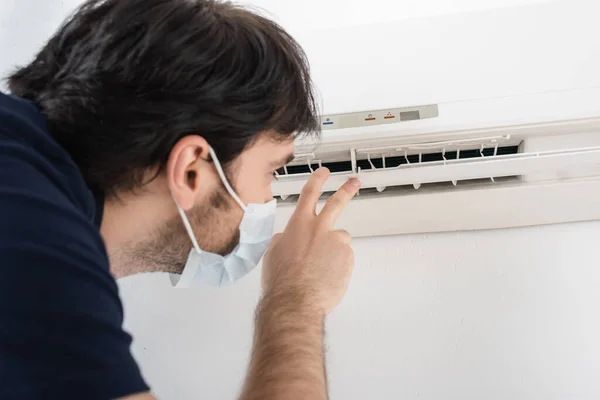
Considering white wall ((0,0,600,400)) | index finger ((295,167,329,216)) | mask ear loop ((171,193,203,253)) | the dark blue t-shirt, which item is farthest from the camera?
white wall ((0,0,600,400))

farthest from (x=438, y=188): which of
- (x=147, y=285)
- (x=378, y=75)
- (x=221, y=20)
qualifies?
(x=147, y=285)

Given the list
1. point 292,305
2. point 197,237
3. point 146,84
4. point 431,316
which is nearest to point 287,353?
point 292,305

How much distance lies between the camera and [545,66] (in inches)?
31.4

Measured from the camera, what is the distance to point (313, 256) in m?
0.76

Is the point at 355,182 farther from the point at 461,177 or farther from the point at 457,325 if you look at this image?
the point at 457,325

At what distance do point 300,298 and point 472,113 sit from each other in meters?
0.39

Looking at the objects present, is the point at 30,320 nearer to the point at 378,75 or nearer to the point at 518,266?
the point at 378,75

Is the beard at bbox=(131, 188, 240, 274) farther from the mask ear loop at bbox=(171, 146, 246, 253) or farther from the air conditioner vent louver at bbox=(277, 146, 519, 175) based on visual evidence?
the air conditioner vent louver at bbox=(277, 146, 519, 175)

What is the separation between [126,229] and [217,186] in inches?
5.3

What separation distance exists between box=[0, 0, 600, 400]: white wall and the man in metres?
0.21

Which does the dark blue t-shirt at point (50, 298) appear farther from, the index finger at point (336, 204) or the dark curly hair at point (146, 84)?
the index finger at point (336, 204)

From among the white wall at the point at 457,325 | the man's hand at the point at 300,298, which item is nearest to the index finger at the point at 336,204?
the man's hand at the point at 300,298

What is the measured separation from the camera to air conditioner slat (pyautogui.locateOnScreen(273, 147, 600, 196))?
2.60 feet

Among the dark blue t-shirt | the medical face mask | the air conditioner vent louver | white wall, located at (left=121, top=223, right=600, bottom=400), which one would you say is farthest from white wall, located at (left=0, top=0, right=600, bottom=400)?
the dark blue t-shirt
